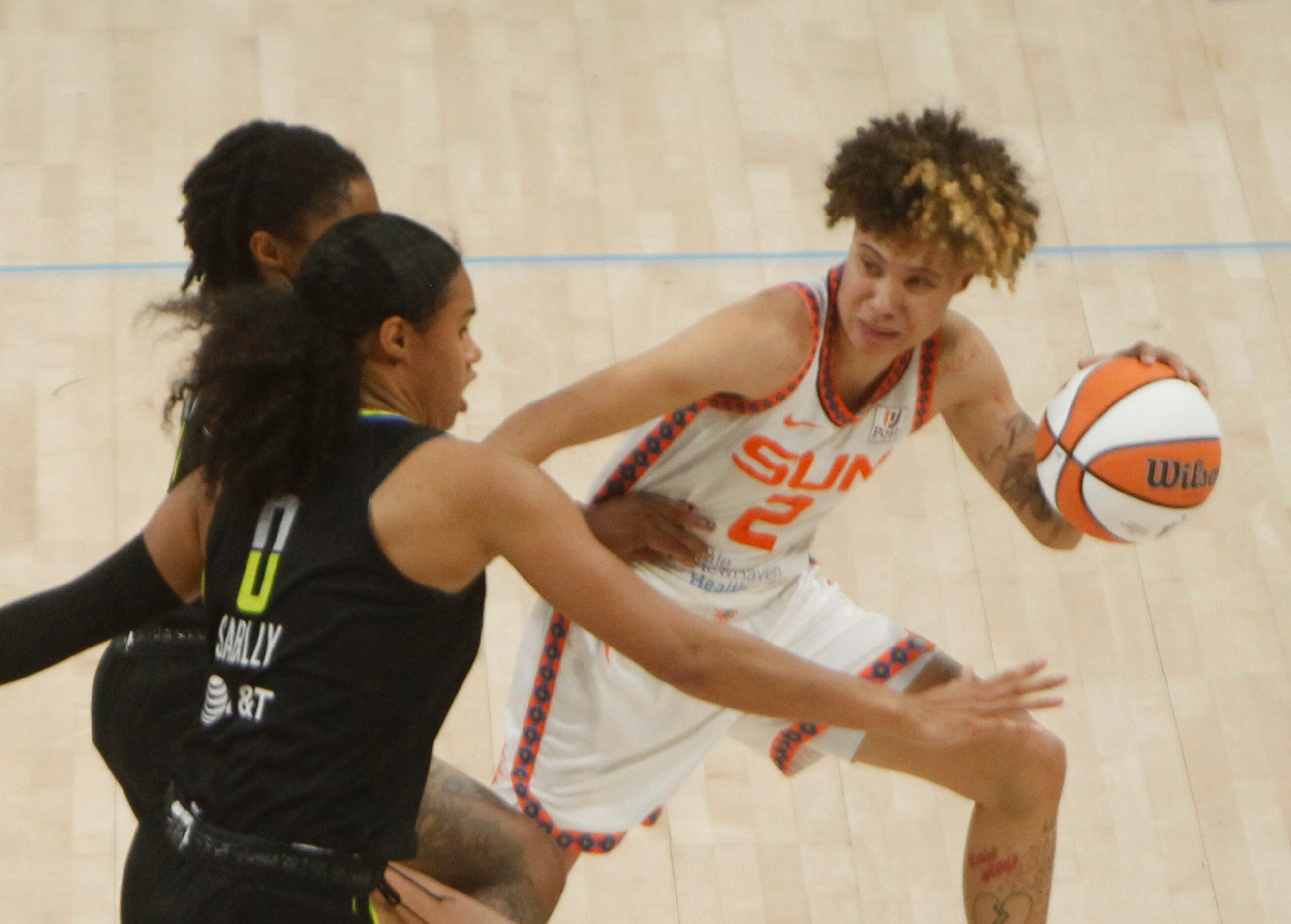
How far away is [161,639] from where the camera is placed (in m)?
2.34

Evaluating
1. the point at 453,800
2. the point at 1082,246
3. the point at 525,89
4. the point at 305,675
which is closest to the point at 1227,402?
the point at 1082,246

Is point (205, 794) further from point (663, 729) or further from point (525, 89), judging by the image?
point (525, 89)

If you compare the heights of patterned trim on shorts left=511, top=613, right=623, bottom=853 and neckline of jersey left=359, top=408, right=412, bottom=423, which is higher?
neckline of jersey left=359, top=408, right=412, bottom=423

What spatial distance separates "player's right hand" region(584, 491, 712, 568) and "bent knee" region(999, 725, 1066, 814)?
0.61 meters

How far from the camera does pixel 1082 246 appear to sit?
4633 mm

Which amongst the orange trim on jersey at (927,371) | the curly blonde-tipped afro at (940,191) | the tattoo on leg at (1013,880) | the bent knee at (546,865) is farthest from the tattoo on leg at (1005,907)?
the curly blonde-tipped afro at (940,191)

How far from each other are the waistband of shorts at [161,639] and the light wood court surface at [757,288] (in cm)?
126

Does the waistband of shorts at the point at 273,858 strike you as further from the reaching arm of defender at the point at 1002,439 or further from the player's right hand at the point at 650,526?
the reaching arm of defender at the point at 1002,439

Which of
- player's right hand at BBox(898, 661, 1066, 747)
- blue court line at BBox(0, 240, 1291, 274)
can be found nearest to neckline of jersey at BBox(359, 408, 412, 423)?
player's right hand at BBox(898, 661, 1066, 747)

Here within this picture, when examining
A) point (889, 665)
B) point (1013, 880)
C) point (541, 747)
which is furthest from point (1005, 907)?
point (541, 747)

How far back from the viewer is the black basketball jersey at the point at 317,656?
1856 mm

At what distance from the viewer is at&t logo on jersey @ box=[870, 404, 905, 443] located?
2.76 metres

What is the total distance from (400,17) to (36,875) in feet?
8.51

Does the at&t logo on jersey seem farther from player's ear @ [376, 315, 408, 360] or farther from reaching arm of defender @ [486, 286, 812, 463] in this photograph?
player's ear @ [376, 315, 408, 360]
